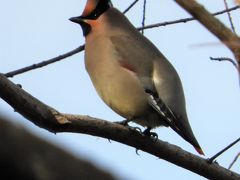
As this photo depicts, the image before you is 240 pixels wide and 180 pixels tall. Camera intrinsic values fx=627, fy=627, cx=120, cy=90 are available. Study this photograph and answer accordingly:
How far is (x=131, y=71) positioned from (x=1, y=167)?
2.06 m

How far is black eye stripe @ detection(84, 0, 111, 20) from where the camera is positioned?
13.1ft

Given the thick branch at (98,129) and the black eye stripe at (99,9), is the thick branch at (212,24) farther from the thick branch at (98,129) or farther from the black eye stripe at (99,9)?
the black eye stripe at (99,9)

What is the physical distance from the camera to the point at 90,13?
4047mm

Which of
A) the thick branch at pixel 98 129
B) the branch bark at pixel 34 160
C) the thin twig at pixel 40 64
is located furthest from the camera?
the thin twig at pixel 40 64

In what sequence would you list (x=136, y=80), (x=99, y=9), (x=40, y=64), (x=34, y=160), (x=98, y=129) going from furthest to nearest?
(x=99, y=9) → (x=136, y=80) → (x=40, y=64) → (x=98, y=129) → (x=34, y=160)

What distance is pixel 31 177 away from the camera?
158cm

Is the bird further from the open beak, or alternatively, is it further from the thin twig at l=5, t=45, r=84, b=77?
the thin twig at l=5, t=45, r=84, b=77

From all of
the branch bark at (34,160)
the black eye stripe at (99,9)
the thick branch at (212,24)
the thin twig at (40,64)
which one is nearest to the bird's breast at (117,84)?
the black eye stripe at (99,9)

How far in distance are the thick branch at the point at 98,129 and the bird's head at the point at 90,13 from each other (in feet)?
4.19

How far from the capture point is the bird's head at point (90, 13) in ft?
13.1

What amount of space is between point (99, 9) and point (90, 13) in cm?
8

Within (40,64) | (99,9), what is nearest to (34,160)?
(40,64)

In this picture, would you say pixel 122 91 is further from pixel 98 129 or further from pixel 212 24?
pixel 212 24

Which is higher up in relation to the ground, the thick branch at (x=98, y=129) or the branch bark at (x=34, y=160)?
the branch bark at (x=34, y=160)
